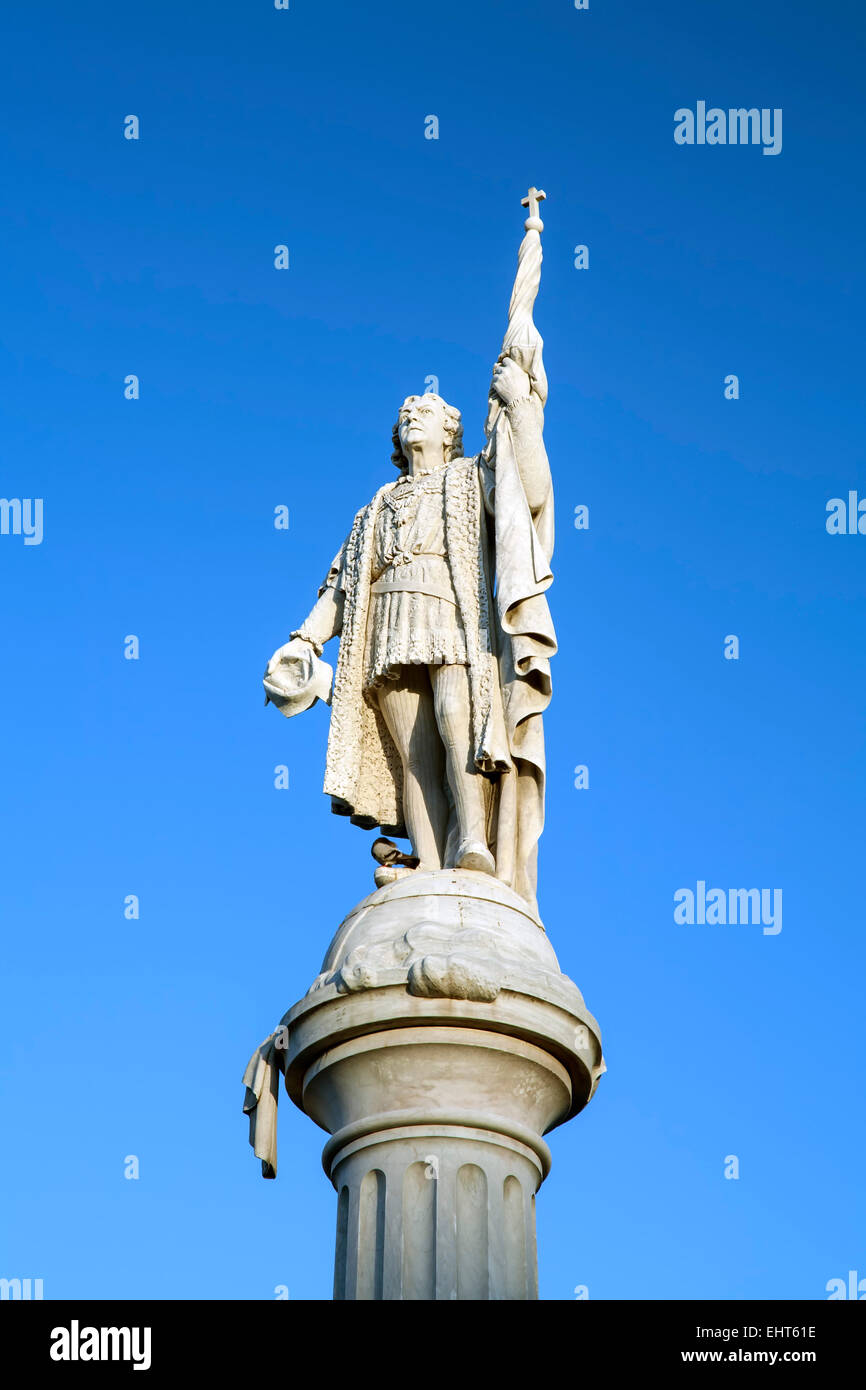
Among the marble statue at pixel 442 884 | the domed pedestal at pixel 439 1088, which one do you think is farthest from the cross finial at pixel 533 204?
the domed pedestal at pixel 439 1088

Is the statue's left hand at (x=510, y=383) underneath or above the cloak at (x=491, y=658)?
above

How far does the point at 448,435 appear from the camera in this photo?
13922mm

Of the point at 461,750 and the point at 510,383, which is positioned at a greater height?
the point at 510,383

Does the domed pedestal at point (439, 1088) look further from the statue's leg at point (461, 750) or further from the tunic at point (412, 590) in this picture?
the tunic at point (412, 590)

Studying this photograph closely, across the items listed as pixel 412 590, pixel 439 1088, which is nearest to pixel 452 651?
pixel 412 590

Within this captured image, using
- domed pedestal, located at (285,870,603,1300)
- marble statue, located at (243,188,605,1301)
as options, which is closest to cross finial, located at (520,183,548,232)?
marble statue, located at (243,188,605,1301)

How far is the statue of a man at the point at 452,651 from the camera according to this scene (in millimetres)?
12156

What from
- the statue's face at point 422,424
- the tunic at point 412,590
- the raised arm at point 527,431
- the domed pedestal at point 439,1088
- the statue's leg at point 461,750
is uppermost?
the statue's face at point 422,424

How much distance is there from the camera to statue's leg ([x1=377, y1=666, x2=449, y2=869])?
12555 millimetres

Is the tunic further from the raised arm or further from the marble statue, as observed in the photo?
the raised arm

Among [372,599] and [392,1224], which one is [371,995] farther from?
Result: [372,599]

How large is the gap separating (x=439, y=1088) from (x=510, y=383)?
5209 mm

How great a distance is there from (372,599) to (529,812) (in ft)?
6.73

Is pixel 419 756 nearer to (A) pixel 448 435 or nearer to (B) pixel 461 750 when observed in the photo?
(B) pixel 461 750
